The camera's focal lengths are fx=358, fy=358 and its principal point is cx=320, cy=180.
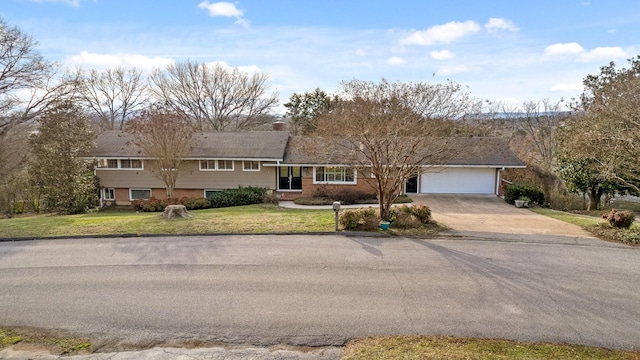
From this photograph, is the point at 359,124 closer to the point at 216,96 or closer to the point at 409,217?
the point at 409,217

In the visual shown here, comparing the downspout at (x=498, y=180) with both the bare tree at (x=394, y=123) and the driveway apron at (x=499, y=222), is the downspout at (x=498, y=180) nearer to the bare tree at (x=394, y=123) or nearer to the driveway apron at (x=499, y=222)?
the driveway apron at (x=499, y=222)

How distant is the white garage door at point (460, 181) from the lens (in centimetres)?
2264

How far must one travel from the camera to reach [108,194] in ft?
80.2

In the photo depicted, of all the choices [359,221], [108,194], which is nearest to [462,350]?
[359,221]

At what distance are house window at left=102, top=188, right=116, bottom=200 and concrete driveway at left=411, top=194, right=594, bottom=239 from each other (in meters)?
19.9

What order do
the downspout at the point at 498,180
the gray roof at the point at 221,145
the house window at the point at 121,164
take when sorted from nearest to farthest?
the downspout at the point at 498,180, the gray roof at the point at 221,145, the house window at the point at 121,164

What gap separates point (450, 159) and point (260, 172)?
11684 mm

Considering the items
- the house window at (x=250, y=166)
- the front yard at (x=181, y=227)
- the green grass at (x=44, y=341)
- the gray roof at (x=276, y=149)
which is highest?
the gray roof at (x=276, y=149)

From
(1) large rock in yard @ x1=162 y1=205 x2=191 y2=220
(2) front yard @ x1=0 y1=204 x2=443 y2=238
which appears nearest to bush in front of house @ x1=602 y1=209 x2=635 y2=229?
(2) front yard @ x1=0 y1=204 x2=443 y2=238

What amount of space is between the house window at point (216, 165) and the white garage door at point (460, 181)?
12547mm

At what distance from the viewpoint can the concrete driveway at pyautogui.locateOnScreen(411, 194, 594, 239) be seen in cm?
1242

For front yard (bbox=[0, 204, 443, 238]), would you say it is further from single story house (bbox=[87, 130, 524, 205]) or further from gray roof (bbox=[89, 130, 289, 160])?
gray roof (bbox=[89, 130, 289, 160])

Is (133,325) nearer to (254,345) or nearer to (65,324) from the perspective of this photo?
(65,324)

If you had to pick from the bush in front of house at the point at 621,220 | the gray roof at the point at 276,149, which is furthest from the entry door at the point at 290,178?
the bush in front of house at the point at 621,220
